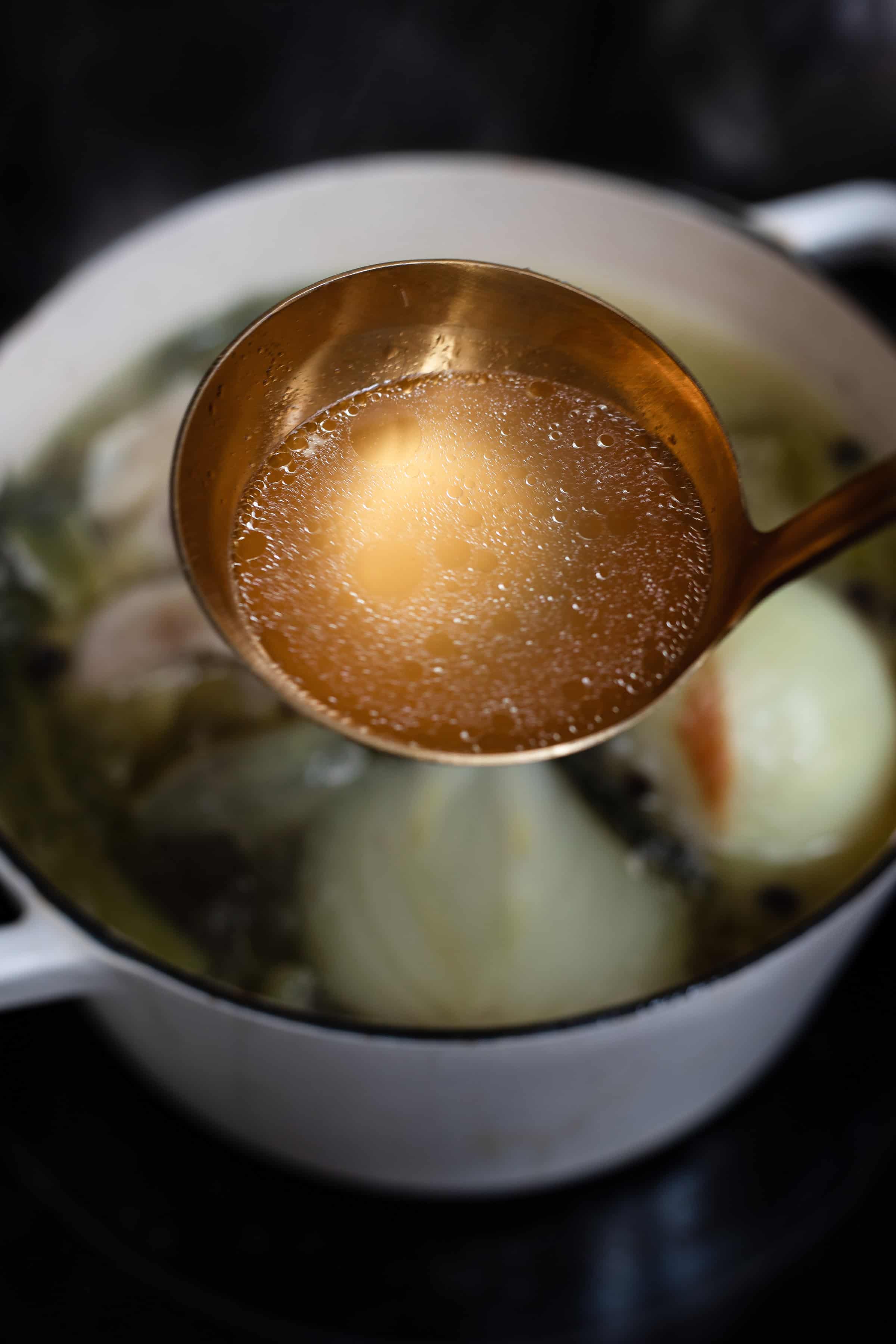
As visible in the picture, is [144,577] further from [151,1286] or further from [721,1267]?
[721,1267]

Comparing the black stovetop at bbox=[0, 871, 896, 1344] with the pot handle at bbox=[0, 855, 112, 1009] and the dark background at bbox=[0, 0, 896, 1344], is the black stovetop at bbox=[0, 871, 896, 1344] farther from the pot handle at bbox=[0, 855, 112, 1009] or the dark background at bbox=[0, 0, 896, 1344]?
the pot handle at bbox=[0, 855, 112, 1009]

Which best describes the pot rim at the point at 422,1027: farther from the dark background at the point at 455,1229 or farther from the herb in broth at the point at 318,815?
the dark background at the point at 455,1229

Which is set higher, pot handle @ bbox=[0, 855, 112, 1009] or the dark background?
pot handle @ bbox=[0, 855, 112, 1009]

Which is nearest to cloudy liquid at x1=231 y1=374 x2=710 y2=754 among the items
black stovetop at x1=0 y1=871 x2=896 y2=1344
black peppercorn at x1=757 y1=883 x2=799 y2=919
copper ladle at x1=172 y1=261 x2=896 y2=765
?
copper ladle at x1=172 y1=261 x2=896 y2=765

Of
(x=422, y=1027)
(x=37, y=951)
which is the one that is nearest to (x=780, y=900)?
(x=422, y=1027)

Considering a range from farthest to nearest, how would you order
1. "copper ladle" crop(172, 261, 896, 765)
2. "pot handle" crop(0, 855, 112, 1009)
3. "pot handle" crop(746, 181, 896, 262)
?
"pot handle" crop(746, 181, 896, 262) < "pot handle" crop(0, 855, 112, 1009) < "copper ladle" crop(172, 261, 896, 765)

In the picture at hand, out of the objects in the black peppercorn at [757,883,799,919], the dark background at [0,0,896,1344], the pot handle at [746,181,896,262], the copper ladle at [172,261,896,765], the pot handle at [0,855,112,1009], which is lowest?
the dark background at [0,0,896,1344]
